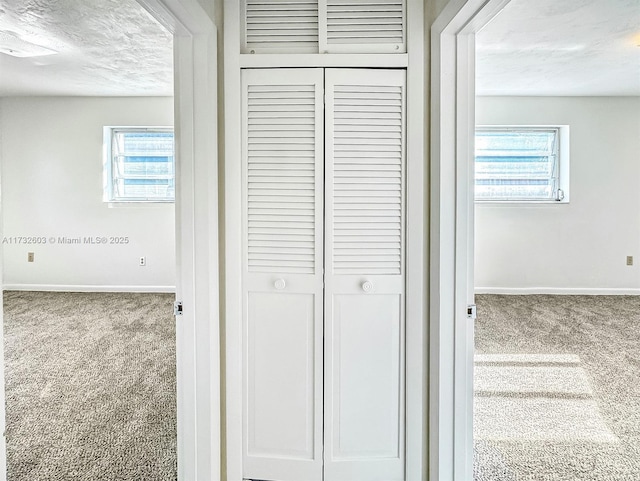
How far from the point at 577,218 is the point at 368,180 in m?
4.74

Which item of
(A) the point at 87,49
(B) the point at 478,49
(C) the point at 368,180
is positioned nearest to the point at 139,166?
Result: (A) the point at 87,49

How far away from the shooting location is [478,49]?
3.62 metres

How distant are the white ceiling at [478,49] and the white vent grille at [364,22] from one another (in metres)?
1.55

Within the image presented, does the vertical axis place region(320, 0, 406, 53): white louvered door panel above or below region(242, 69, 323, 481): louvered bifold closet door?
above

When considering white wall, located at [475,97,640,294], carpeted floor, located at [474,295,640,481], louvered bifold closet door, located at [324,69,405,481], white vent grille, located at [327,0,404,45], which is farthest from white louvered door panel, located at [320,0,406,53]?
white wall, located at [475,97,640,294]

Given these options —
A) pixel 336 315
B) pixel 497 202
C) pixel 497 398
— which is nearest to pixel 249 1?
pixel 336 315

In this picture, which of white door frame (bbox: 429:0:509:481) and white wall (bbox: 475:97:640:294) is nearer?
white door frame (bbox: 429:0:509:481)

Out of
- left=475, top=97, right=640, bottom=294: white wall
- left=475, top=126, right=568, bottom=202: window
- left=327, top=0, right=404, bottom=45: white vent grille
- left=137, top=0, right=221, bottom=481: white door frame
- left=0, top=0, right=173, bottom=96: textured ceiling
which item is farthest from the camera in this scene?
left=475, top=126, right=568, bottom=202: window

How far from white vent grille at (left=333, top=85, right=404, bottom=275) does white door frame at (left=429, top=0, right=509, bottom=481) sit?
0.16 meters

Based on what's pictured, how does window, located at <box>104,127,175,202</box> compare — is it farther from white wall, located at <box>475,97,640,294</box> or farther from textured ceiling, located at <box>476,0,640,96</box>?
white wall, located at <box>475,97,640,294</box>

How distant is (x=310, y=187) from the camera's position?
1778 millimetres

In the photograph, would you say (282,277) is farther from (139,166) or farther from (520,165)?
(520,165)

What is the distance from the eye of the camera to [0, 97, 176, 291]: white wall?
17.3 feet

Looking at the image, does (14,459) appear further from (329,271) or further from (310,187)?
(310,187)
